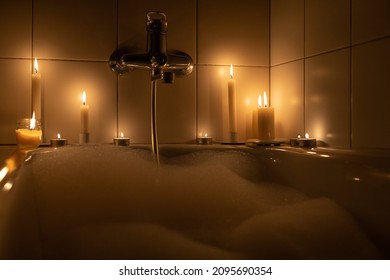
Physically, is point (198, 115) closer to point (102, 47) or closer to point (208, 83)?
point (208, 83)

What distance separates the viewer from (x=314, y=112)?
1.08 metres

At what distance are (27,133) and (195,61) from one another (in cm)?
57

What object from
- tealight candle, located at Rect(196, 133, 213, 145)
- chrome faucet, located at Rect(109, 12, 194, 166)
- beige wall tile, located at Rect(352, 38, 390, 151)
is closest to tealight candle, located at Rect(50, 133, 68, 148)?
chrome faucet, located at Rect(109, 12, 194, 166)

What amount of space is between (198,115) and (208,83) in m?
0.11

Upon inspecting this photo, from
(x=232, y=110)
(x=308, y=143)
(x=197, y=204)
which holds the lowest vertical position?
(x=197, y=204)

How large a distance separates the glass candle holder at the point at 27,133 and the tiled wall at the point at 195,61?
0.15 meters

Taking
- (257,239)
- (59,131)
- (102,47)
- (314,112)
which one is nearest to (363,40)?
(314,112)

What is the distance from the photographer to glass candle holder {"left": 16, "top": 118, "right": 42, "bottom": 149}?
0.99 metres

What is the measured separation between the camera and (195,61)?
4.12ft

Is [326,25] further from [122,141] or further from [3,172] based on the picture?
[3,172]

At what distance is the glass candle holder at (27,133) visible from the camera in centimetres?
99

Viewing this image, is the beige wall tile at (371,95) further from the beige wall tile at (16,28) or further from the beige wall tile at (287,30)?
the beige wall tile at (16,28)

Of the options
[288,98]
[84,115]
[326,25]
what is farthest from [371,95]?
[84,115]

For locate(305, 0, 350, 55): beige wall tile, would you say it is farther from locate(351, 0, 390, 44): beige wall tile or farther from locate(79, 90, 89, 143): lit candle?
locate(79, 90, 89, 143): lit candle
